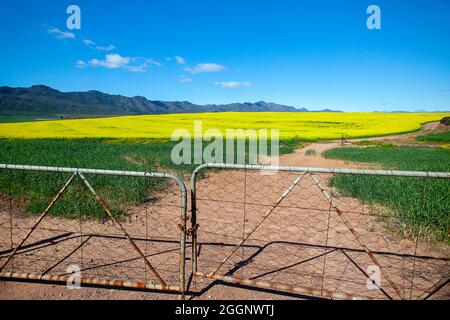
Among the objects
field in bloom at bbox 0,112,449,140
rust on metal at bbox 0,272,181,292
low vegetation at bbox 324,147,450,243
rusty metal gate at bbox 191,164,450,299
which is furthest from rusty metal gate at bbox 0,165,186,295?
field in bloom at bbox 0,112,449,140

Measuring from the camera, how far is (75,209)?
228 inches

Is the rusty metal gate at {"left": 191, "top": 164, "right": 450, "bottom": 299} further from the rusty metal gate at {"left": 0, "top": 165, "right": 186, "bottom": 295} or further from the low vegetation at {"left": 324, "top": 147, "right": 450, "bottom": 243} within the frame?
the rusty metal gate at {"left": 0, "top": 165, "right": 186, "bottom": 295}

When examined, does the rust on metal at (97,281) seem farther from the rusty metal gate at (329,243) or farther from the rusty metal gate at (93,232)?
the rusty metal gate at (329,243)

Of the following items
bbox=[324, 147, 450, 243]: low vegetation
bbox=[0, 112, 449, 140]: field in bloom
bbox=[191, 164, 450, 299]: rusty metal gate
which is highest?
bbox=[0, 112, 449, 140]: field in bloom

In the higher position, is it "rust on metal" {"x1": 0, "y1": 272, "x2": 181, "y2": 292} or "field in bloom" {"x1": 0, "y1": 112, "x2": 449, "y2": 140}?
"field in bloom" {"x1": 0, "y1": 112, "x2": 449, "y2": 140}

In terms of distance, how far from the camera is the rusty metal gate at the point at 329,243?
320cm

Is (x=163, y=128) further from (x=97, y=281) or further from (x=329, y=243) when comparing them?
(x=97, y=281)

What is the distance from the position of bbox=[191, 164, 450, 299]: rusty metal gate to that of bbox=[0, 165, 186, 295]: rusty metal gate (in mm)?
537

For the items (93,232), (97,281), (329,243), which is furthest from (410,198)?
(93,232)

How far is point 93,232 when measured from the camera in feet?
16.3

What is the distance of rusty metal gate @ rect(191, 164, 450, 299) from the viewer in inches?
126

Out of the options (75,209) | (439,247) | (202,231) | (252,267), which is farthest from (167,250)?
(439,247)

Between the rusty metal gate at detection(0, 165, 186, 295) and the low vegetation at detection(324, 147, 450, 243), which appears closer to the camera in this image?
the rusty metal gate at detection(0, 165, 186, 295)
